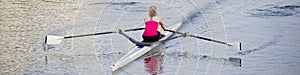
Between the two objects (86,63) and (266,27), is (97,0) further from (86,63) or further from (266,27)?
(86,63)

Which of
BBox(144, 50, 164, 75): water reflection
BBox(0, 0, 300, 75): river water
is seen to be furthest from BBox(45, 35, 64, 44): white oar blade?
BBox(144, 50, 164, 75): water reflection

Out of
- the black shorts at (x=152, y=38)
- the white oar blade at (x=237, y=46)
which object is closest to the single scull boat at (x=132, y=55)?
the black shorts at (x=152, y=38)

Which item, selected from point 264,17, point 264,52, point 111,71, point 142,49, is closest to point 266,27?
point 264,17

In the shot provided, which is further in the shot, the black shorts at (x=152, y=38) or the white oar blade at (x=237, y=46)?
the black shorts at (x=152, y=38)

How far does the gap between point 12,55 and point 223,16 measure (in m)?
9.47

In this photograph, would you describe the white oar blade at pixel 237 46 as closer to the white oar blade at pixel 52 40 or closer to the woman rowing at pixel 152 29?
the woman rowing at pixel 152 29

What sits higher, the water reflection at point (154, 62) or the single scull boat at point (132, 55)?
the single scull boat at point (132, 55)

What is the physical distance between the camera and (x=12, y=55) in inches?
669

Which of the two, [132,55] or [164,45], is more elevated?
[132,55]

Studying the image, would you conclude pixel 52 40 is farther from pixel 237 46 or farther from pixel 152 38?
pixel 237 46

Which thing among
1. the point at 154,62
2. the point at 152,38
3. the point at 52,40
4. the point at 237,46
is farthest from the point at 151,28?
the point at 52,40

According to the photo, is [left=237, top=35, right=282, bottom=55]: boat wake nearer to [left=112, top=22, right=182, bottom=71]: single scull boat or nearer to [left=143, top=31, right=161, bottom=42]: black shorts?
[left=143, top=31, right=161, bottom=42]: black shorts

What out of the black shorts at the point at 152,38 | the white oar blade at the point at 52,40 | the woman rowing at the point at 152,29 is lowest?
the white oar blade at the point at 52,40

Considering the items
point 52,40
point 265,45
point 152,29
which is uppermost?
point 152,29
